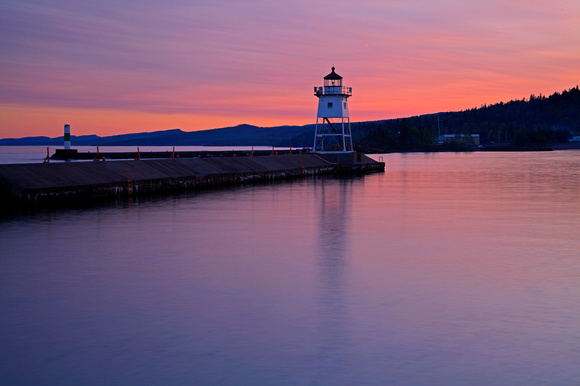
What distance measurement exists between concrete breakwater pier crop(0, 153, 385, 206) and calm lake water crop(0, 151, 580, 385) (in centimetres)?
594

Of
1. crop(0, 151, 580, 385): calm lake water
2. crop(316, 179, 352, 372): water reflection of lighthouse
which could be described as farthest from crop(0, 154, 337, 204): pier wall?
crop(316, 179, 352, 372): water reflection of lighthouse

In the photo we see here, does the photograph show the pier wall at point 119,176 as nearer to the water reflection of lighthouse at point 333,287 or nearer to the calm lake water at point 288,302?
the calm lake water at point 288,302

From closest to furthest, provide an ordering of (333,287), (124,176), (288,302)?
(288,302) → (333,287) → (124,176)

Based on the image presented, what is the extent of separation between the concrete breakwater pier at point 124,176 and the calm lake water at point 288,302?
594cm

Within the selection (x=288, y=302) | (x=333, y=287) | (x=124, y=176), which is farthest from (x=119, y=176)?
(x=288, y=302)

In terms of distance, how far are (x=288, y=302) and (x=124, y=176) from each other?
32371 mm

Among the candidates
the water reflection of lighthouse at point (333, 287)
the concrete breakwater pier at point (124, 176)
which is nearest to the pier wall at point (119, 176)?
the concrete breakwater pier at point (124, 176)

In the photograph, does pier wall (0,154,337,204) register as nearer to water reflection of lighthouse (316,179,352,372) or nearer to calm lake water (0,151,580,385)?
calm lake water (0,151,580,385)

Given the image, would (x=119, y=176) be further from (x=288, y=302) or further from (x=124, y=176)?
(x=288, y=302)

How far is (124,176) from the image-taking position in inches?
1710

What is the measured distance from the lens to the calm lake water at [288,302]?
9336 mm

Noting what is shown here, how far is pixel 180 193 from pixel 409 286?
3173 centimetres

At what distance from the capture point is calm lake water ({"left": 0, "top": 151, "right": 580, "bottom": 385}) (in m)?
9.34

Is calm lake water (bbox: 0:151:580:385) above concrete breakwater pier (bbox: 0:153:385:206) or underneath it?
underneath
